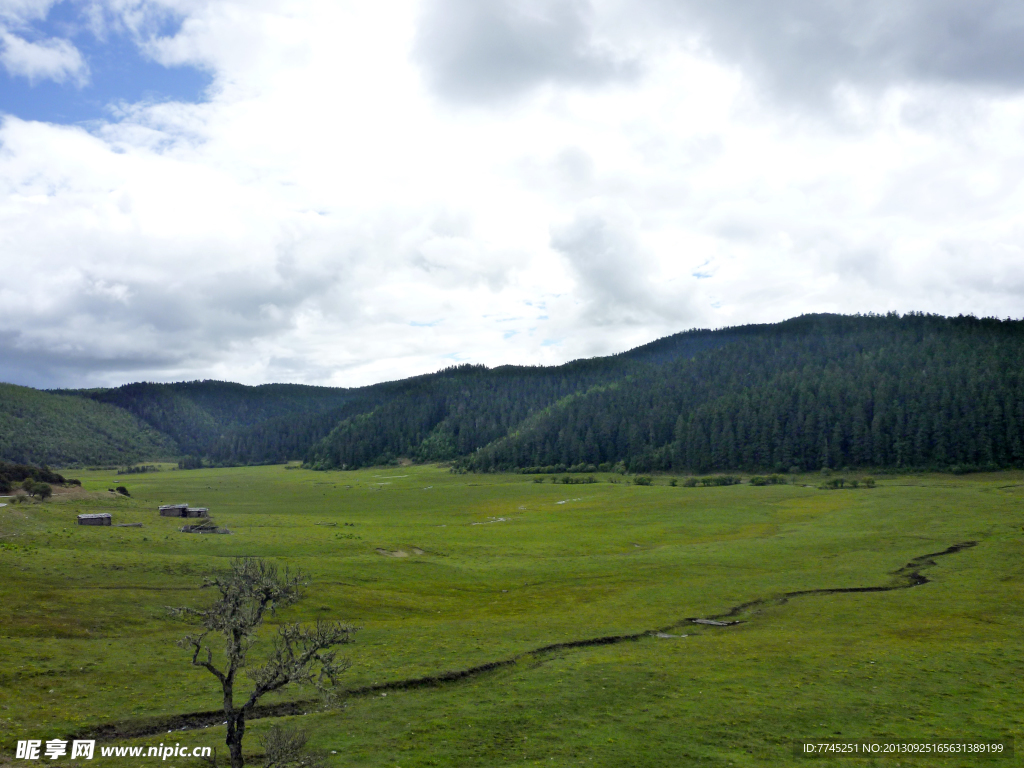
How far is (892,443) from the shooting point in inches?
6265

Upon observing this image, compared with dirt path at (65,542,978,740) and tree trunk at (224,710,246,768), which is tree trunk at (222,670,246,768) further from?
dirt path at (65,542,978,740)

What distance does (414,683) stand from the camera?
2855cm

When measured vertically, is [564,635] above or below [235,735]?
below

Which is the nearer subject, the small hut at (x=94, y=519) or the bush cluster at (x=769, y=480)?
the small hut at (x=94, y=519)

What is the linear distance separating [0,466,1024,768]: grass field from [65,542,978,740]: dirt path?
476 mm

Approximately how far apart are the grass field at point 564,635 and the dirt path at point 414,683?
1.56 feet

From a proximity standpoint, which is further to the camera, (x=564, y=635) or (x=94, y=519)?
(x=94, y=519)

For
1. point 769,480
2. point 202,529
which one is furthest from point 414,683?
point 769,480

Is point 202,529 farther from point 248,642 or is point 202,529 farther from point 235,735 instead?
point 235,735

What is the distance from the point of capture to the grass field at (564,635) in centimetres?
2269

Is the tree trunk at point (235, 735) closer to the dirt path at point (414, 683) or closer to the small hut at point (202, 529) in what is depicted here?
the dirt path at point (414, 683)

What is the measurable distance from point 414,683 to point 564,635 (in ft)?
36.4

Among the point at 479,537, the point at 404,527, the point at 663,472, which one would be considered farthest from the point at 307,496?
the point at 663,472

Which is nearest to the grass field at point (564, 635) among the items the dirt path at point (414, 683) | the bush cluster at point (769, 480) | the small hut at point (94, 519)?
the dirt path at point (414, 683)
